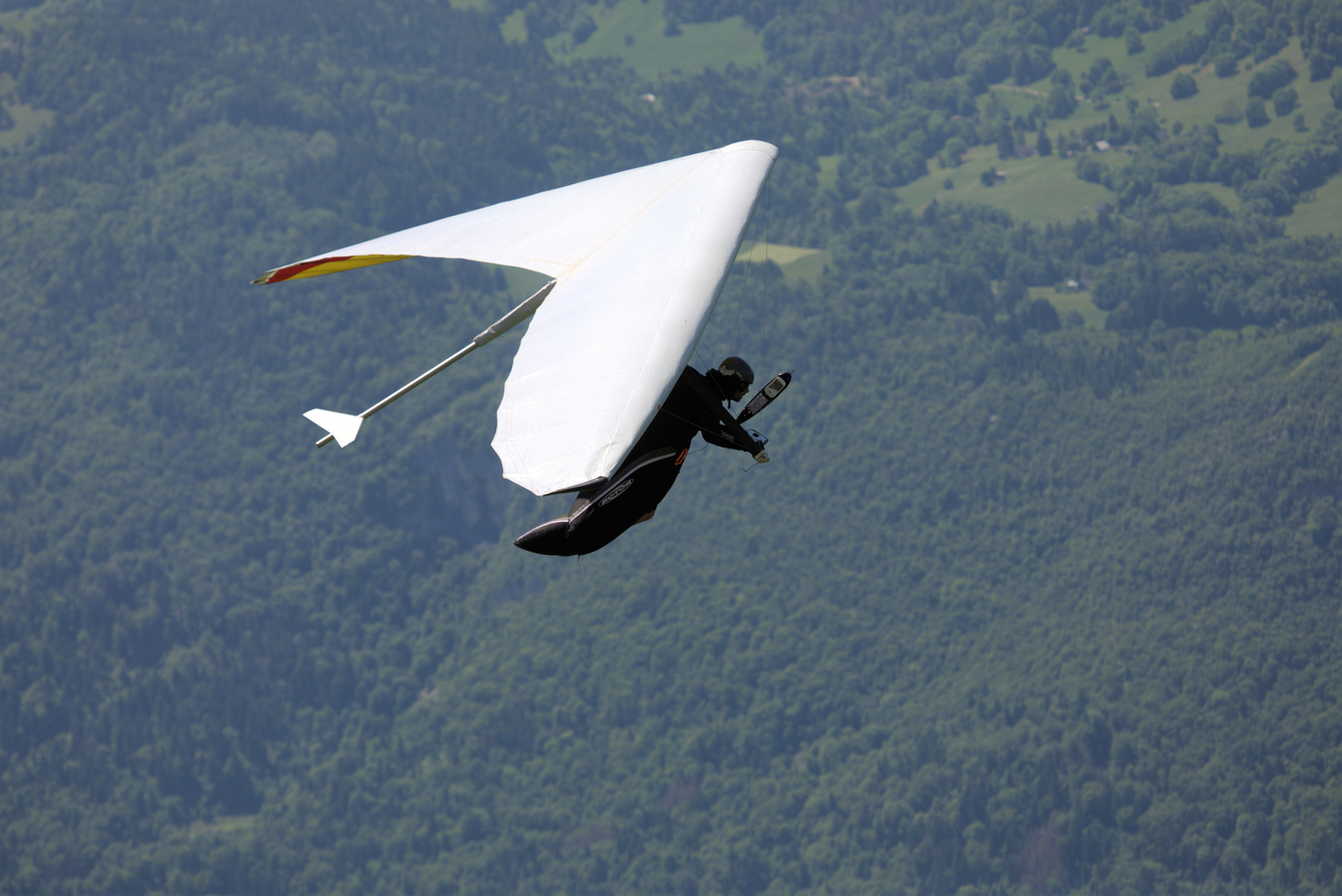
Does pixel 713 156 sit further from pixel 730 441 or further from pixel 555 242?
pixel 730 441

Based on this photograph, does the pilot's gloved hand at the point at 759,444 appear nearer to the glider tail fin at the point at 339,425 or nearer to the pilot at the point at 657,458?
the pilot at the point at 657,458

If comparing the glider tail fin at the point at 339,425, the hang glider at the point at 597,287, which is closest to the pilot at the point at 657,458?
the hang glider at the point at 597,287

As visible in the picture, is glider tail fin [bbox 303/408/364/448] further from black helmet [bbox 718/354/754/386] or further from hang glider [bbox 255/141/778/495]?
black helmet [bbox 718/354/754/386]

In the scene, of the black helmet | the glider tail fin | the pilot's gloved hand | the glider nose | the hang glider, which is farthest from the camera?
the black helmet

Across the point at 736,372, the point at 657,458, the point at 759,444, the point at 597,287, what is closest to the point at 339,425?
the point at 597,287

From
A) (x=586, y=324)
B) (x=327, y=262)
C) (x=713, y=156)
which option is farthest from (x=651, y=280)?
(x=327, y=262)

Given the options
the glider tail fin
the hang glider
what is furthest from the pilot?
the glider tail fin
